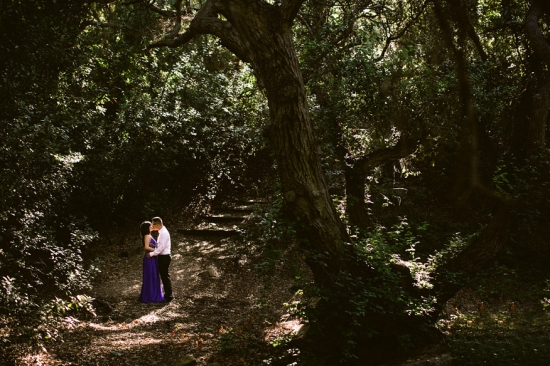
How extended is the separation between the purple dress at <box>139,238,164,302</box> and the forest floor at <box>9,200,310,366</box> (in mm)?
178

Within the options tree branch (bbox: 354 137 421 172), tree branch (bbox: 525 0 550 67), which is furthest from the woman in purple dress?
tree branch (bbox: 525 0 550 67)

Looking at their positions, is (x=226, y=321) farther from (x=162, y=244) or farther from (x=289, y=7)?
(x=289, y=7)

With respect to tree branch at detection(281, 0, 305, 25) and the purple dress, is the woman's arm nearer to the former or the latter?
the purple dress

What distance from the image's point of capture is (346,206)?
336 inches

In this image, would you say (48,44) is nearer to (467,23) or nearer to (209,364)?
(209,364)

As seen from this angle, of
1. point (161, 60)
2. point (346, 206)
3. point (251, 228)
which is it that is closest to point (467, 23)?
point (346, 206)

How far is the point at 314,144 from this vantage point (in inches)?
231

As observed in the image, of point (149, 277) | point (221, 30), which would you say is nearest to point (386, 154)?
point (221, 30)

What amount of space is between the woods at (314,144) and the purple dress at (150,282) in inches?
39.4

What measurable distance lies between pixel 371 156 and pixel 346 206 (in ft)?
3.61

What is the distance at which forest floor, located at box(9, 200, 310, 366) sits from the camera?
650 cm

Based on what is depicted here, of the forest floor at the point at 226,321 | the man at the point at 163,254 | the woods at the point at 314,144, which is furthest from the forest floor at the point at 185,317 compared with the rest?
the woods at the point at 314,144

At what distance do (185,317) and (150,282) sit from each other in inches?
48.6

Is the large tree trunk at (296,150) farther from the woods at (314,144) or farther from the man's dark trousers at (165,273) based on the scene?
the man's dark trousers at (165,273)
